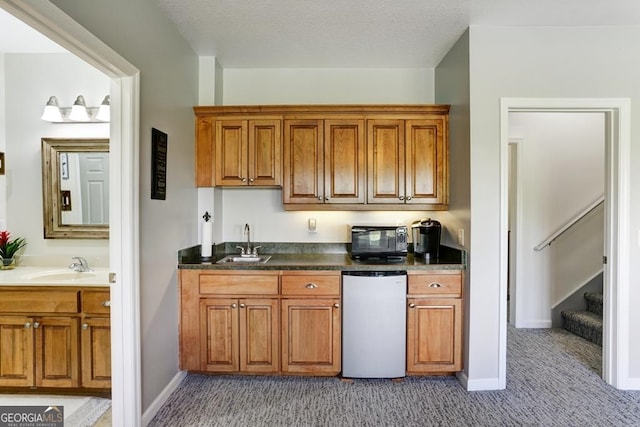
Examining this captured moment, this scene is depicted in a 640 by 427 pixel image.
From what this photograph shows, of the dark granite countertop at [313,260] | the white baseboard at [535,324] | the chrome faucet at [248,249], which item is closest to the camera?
the dark granite countertop at [313,260]

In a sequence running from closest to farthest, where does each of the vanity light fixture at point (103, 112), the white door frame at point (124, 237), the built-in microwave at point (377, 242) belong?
the white door frame at point (124, 237)
the vanity light fixture at point (103, 112)
the built-in microwave at point (377, 242)

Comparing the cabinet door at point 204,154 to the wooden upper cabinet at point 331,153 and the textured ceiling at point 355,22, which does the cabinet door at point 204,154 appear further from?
the textured ceiling at point 355,22

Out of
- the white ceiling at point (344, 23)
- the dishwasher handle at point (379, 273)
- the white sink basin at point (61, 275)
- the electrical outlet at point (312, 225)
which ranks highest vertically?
the white ceiling at point (344, 23)

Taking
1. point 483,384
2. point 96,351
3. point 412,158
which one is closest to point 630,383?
point 483,384

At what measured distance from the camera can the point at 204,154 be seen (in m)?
2.97

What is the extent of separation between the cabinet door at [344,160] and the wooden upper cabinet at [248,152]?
17.1 inches

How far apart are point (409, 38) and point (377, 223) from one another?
5.36 ft

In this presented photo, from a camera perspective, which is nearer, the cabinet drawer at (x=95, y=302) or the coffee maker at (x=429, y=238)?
the cabinet drawer at (x=95, y=302)

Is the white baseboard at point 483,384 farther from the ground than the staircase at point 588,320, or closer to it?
closer to it

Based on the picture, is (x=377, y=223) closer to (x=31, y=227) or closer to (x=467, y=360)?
(x=467, y=360)

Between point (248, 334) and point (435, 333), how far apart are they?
1.47 m

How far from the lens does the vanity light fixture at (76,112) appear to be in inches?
107

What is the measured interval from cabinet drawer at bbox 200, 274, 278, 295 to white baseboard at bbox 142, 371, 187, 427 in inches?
27.9

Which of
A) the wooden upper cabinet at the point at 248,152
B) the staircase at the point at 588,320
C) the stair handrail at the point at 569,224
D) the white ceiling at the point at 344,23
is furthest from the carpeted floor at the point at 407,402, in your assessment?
the white ceiling at the point at 344,23
